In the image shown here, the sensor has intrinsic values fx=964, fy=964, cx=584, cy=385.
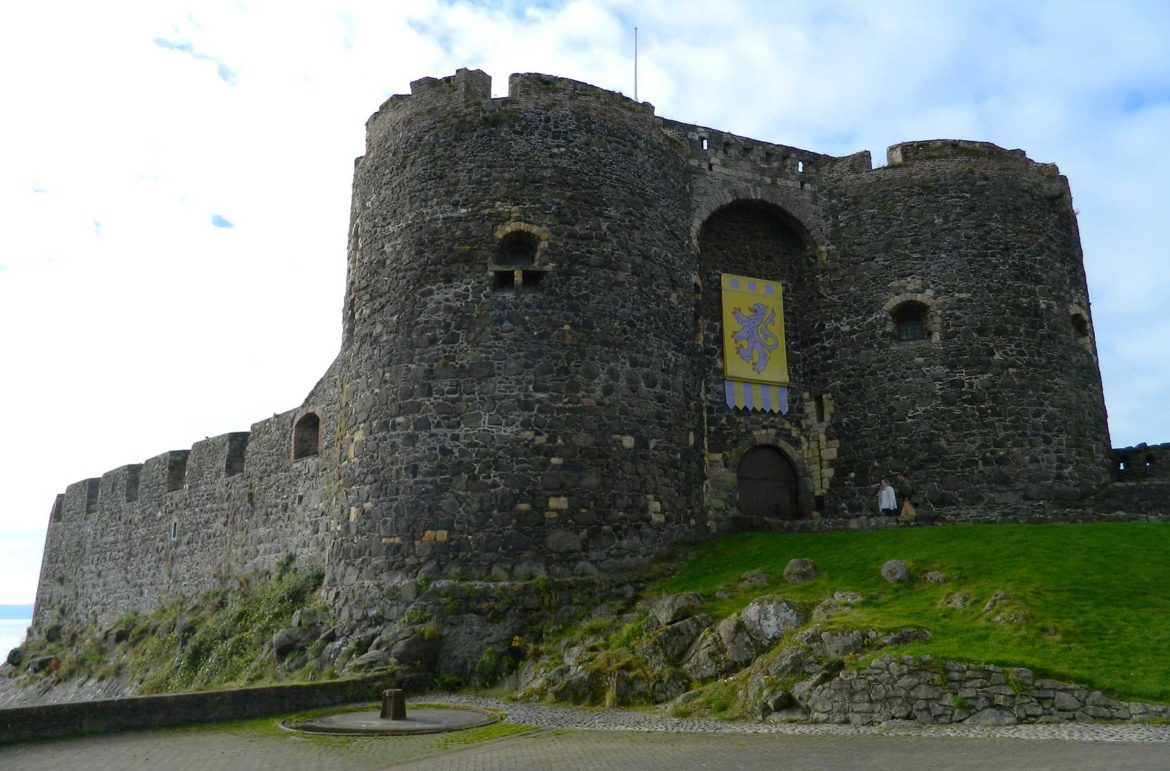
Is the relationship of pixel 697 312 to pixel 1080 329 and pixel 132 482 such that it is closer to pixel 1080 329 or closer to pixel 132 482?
pixel 1080 329

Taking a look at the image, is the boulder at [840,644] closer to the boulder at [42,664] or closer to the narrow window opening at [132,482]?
the narrow window opening at [132,482]

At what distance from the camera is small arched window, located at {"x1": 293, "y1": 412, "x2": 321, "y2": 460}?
21.2 metres

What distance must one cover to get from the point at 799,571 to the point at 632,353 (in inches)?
184

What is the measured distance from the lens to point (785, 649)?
1102 cm

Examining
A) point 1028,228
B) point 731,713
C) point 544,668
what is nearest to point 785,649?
point 731,713

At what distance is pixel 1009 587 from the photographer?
11.9 metres

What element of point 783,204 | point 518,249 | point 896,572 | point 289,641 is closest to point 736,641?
point 896,572

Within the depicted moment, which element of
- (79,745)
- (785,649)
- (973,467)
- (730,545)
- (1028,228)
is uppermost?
(1028,228)

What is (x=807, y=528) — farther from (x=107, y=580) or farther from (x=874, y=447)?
(x=107, y=580)

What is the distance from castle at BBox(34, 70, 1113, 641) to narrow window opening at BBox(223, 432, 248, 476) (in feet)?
0.19

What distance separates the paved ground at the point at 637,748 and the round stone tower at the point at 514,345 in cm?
459

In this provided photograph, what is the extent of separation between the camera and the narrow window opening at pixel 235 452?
941 inches

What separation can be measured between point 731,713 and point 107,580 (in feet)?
77.4

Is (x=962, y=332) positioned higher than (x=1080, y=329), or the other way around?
(x=1080, y=329)
